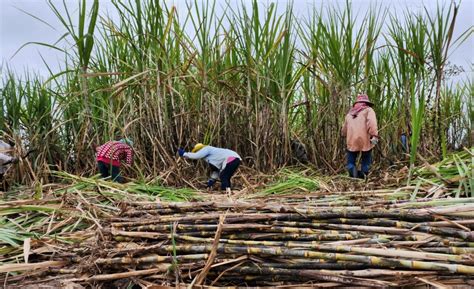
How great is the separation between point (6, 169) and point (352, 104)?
389 centimetres

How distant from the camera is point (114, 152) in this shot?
4059mm

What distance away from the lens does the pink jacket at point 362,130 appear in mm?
4562

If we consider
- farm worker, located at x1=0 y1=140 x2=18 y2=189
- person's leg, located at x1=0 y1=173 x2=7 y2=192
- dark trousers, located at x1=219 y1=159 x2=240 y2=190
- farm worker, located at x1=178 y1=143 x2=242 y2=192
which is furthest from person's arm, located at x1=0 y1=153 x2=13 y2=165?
dark trousers, located at x1=219 y1=159 x2=240 y2=190

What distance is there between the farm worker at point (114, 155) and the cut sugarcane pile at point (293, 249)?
2.28 m

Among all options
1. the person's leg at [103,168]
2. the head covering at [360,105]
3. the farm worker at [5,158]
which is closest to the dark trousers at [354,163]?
the head covering at [360,105]

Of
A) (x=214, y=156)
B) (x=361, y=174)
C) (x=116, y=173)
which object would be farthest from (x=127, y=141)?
(x=361, y=174)

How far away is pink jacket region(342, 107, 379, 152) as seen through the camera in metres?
4.56

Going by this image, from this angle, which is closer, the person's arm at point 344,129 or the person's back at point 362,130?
the person's back at point 362,130

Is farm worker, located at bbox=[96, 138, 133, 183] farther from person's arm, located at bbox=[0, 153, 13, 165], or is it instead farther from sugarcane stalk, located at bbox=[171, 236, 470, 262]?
sugarcane stalk, located at bbox=[171, 236, 470, 262]

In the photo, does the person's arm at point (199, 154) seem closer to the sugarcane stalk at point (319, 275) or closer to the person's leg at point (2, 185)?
the person's leg at point (2, 185)

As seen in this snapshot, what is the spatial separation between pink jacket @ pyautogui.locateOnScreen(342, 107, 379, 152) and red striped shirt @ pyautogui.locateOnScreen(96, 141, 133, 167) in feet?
7.50

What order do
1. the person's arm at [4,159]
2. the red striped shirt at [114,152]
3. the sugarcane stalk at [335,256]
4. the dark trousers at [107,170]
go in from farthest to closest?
the person's arm at [4,159] → the dark trousers at [107,170] → the red striped shirt at [114,152] → the sugarcane stalk at [335,256]

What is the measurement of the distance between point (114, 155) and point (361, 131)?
97.7 inches

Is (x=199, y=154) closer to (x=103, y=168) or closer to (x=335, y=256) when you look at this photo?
(x=103, y=168)
